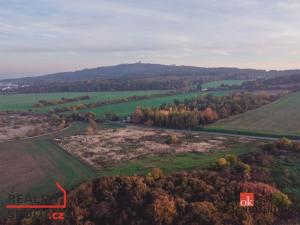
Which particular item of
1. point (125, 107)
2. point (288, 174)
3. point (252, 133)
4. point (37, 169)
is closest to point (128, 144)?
point (37, 169)

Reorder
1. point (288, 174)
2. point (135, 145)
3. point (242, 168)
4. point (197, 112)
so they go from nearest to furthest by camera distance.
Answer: point (288, 174)
point (242, 168)
point (135, 145)
point (197, 112)

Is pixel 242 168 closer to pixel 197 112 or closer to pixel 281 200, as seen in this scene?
pixel 281 200

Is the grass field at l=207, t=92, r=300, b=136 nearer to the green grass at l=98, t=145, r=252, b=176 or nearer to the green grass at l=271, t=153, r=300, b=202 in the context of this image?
the green grass at l=98, t=145, r=252, b=176

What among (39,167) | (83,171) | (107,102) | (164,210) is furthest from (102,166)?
(107,102)

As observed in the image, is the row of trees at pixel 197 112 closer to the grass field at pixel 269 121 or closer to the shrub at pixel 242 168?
the grass field at pixel 269 121

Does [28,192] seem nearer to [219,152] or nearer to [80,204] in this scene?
[80,204]

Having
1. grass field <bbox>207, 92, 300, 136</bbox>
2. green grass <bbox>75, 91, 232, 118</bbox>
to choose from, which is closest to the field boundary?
grass field <bbox>207, 92, 300, 136</bbox>
